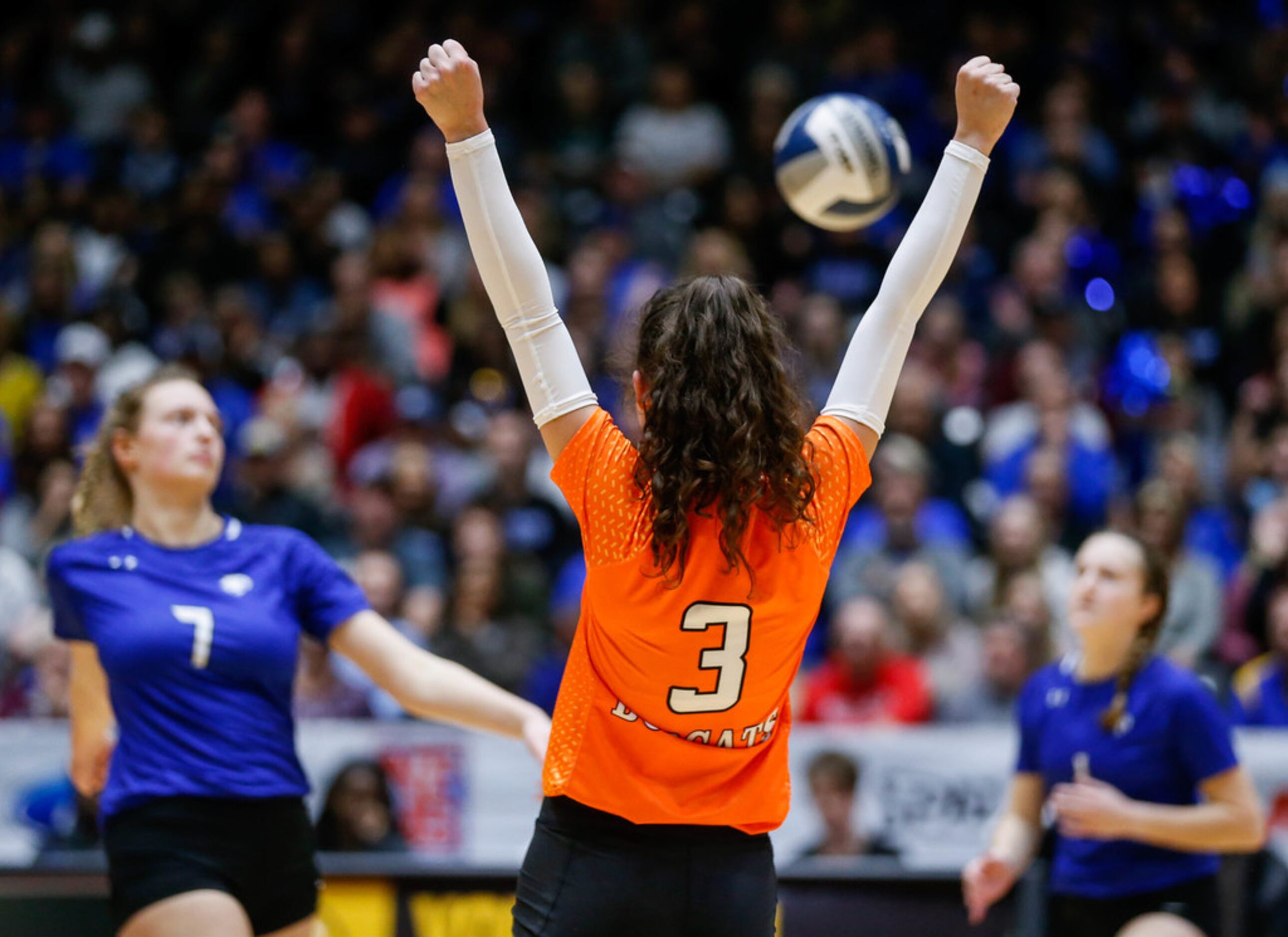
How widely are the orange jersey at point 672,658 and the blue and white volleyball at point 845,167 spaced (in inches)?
72.0

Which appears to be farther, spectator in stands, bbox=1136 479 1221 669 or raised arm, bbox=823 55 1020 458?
spectator in stands, bbox=1136 479 1221 669

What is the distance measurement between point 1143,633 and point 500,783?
10.8ft

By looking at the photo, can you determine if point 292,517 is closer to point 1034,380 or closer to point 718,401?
point 1034,380

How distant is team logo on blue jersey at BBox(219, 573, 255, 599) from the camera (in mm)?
4055

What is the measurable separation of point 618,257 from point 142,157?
166 inches

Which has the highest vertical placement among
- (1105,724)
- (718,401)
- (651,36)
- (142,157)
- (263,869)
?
(651,36)

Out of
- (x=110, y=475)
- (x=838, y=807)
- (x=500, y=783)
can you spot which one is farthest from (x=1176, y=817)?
(x=500, y=783)

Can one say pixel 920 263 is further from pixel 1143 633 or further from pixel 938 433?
pixel 938 433

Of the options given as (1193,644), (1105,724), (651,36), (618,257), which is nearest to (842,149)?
(1105,724)

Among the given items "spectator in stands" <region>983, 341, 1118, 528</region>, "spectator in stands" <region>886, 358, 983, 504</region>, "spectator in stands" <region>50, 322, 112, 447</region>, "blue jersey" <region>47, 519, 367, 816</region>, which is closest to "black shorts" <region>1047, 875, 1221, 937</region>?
"blue jersey" <region>47, 519, 367, 816</region>

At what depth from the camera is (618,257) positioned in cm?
1091

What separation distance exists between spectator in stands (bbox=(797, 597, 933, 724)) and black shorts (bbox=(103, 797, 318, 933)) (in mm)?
4132

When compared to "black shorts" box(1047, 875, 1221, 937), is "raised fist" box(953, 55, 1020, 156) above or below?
above

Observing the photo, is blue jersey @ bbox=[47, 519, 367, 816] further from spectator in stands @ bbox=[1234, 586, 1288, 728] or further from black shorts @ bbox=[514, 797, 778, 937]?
spectator in stands @ bbox=[1234, 586, 1288, 728]
